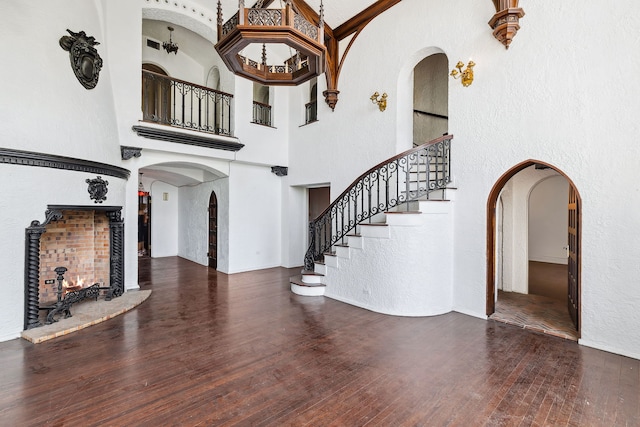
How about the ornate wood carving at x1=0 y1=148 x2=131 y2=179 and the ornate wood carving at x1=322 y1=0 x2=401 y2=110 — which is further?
the ornate wood carving at x1=322 y1=0 x2=401 y2=110

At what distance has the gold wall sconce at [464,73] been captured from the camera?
486cm

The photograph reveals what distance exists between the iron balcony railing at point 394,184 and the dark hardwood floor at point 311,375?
1.97 meters

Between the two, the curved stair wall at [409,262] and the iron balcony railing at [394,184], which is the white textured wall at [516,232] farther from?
the curved stair wall at [409,262]

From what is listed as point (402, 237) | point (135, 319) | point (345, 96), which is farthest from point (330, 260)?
point (345, 96)

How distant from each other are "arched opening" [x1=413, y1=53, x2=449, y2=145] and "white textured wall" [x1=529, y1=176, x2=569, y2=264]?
4.23 meters

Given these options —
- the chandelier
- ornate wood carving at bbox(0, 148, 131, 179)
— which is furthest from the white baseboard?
ornate wood carving at bbox(0, 148, 131, 179)

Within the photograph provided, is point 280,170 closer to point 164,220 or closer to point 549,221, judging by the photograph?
point 164,220

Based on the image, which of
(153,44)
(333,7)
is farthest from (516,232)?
(153,44)

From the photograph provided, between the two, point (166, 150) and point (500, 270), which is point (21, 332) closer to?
point (166, 150)

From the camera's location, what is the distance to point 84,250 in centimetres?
573

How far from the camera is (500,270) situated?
20.7 ft

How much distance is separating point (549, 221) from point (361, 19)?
28.2 feet

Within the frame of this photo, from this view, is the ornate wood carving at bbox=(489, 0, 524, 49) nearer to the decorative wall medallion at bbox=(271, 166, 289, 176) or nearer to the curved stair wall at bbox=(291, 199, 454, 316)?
the curved stair wall at bbox=(291, 199, 454, 316)

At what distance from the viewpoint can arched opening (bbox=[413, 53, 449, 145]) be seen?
26.1 ft
